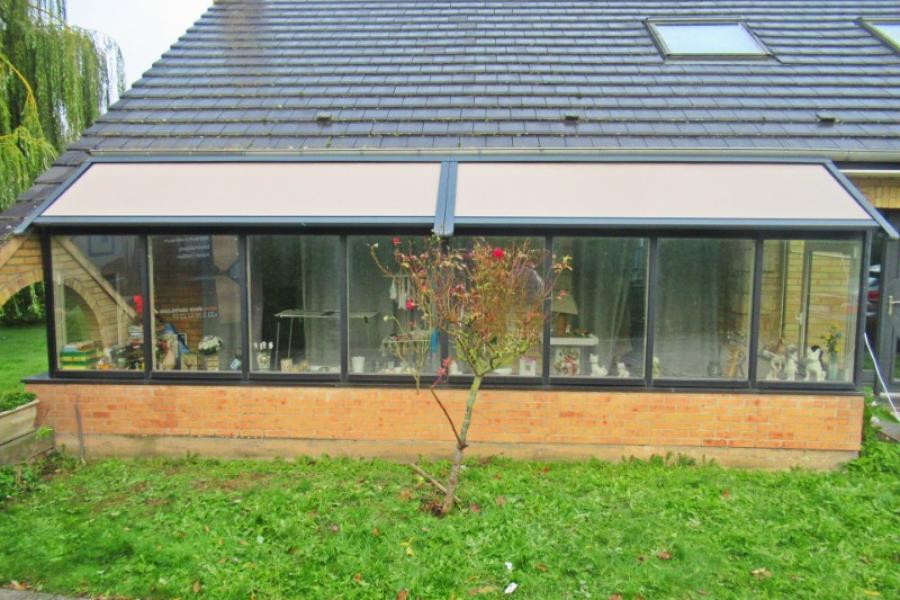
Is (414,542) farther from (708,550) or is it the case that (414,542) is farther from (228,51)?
(228,51)

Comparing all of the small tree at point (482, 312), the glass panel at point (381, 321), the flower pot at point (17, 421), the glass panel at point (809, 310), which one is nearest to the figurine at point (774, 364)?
the glass panel at point (809, 310)

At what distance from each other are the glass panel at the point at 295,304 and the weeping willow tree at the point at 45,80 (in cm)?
637

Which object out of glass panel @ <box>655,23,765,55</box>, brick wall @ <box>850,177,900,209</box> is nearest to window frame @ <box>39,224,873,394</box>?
brick wall @ <box>850,177,900,209</box>

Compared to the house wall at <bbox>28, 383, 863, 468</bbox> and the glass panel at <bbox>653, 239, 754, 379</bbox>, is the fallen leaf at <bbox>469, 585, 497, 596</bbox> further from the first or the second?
the glass panel at <bbox>653, 239, 754, 379</bbox>

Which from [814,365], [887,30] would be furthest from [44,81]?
[887,30]

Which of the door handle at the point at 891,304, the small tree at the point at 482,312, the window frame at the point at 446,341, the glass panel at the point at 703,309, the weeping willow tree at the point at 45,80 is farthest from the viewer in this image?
the weeping willow tree at the point at 45,80

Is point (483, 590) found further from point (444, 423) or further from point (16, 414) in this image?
point (16, 414)

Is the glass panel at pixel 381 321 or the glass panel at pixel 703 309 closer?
the glass panel at pixel 703 309

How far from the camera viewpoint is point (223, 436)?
747 cm

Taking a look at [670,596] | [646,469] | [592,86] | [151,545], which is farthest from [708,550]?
[592,86]

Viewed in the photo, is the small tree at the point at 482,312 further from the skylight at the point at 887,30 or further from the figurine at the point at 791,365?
the skylight at the point at 887,30

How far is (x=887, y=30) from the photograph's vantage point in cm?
1121

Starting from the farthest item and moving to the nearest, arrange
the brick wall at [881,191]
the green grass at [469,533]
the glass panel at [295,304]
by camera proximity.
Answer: the brick wall at [881,191]
the glass panel at [295,304]
the green grass at [469,533]

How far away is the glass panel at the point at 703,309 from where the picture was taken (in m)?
7.23
